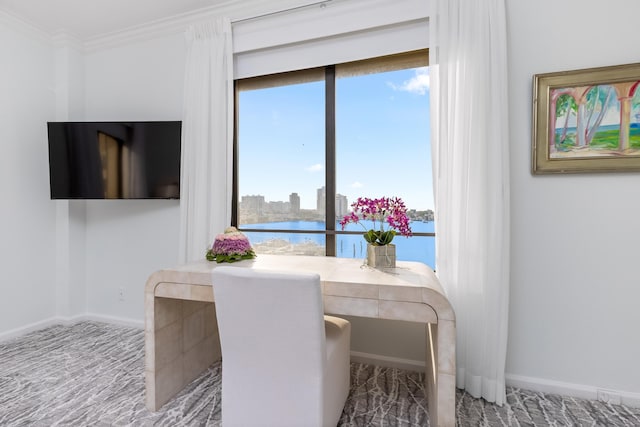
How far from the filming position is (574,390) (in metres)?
1.86

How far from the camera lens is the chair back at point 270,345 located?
4.15 feet

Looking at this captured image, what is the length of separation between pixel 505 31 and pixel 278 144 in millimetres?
1798

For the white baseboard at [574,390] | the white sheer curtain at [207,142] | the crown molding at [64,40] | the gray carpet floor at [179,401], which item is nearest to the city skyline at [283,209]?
the white sheer curtain at [207,142]

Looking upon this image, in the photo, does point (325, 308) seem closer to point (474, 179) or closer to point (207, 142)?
point (474, 179)

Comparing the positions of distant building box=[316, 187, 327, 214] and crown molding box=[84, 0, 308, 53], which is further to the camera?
distant building box=[316, 187, 327, 214]

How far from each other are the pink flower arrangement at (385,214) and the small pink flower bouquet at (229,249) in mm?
658

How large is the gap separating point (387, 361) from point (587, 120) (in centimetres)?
198

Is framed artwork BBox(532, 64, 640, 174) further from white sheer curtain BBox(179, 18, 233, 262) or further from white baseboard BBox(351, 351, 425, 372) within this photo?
white sheer curtain BBox(179, 18, 233, 262)

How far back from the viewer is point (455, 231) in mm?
1971

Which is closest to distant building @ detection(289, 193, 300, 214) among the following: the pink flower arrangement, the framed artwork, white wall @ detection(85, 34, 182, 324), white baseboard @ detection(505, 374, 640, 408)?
the pink flower arrangement

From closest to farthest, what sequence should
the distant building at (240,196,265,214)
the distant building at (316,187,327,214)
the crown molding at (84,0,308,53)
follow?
the crown molding at (84,0,308,53) → the distant building at (316,187,327,214) → the distant building at (240,196,265,214)

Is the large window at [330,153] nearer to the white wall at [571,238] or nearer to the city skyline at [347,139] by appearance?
the city skyline at [347,139]

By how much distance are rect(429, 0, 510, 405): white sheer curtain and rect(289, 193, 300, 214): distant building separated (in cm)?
118

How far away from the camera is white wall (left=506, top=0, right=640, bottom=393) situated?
1784mm
